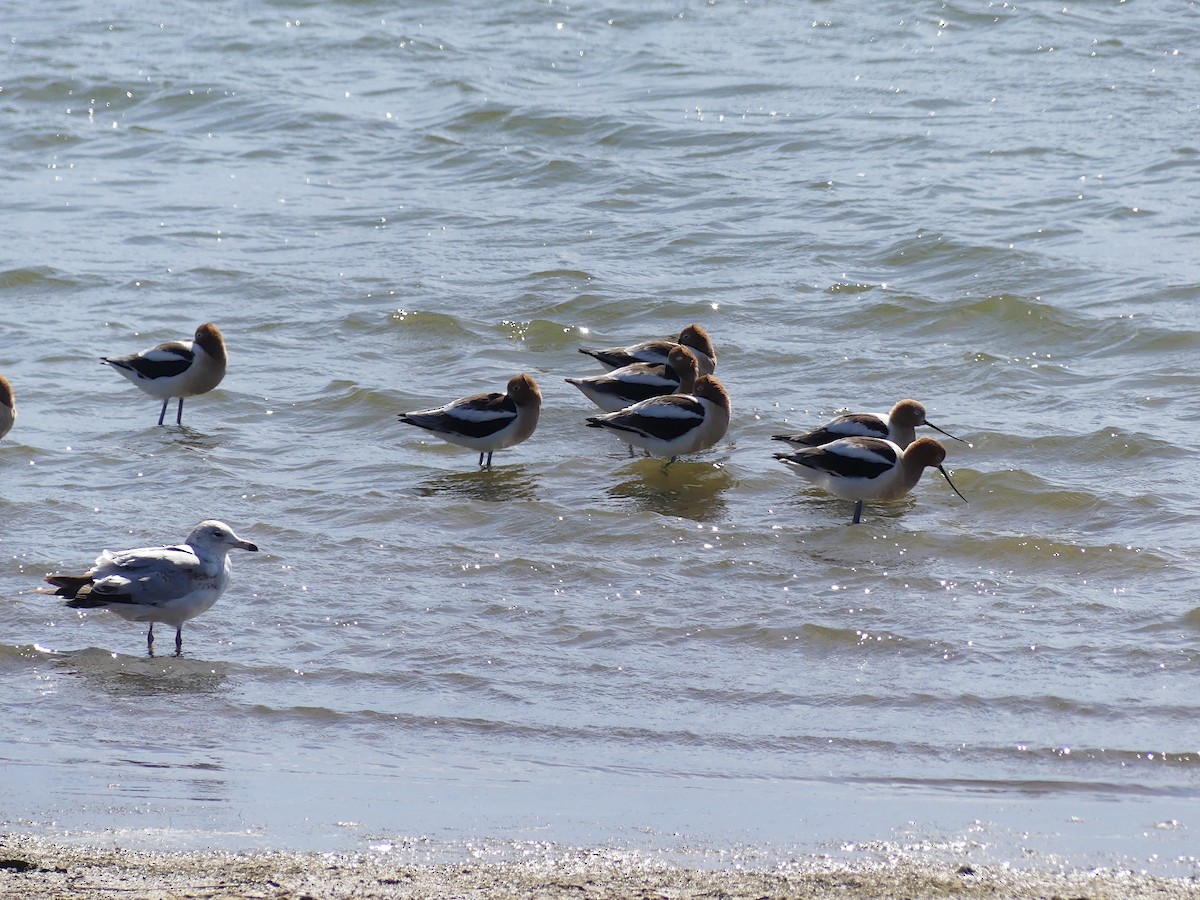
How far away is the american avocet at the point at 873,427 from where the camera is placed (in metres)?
10.5

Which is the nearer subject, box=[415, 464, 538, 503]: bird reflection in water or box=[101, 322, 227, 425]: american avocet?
box=[415, 464, 538, 503]: bird reflection in water

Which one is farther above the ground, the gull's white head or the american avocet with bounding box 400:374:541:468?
the gull's white head

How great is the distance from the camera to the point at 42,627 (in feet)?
25.9

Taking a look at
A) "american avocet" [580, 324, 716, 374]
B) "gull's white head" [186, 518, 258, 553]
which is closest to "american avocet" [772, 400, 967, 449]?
"american avocet" [580, 324, 716, 374]

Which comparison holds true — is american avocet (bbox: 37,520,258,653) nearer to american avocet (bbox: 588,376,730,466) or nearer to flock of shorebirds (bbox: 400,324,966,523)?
flock of shorebirds (bbox: 400,324,966,523)

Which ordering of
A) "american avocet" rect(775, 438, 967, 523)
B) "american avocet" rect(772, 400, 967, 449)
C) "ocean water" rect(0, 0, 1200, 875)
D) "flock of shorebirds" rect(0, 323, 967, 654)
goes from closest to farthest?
"ocean water" rect(0, 0, 1200, 875) → "flock of shorebirds" rect(0, 323, 967, 654) → "american avocet" rect(775, 438, 967, 523) → "american avocet" rect(772, 400, 967, 449)

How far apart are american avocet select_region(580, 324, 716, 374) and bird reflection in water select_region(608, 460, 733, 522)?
1.19m

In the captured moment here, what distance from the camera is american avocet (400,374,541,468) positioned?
35.2 ft

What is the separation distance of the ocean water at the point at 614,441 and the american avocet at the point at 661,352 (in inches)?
18.2

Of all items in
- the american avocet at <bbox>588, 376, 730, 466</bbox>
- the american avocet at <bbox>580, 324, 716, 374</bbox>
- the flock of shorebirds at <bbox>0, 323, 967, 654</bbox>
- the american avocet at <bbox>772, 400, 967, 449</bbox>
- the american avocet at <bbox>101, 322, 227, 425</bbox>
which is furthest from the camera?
the american avocet at <bbox>580, 324, 716, 374</bbox>

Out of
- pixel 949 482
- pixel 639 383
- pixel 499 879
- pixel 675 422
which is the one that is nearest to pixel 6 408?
pixel 639 383

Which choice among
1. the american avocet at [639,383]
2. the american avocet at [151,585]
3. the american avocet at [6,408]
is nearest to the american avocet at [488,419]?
the american avocet at [639,383]

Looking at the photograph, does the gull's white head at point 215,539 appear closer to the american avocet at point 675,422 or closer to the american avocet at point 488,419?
the american avocet at point 488,419

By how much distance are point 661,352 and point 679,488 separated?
1.81 meters
